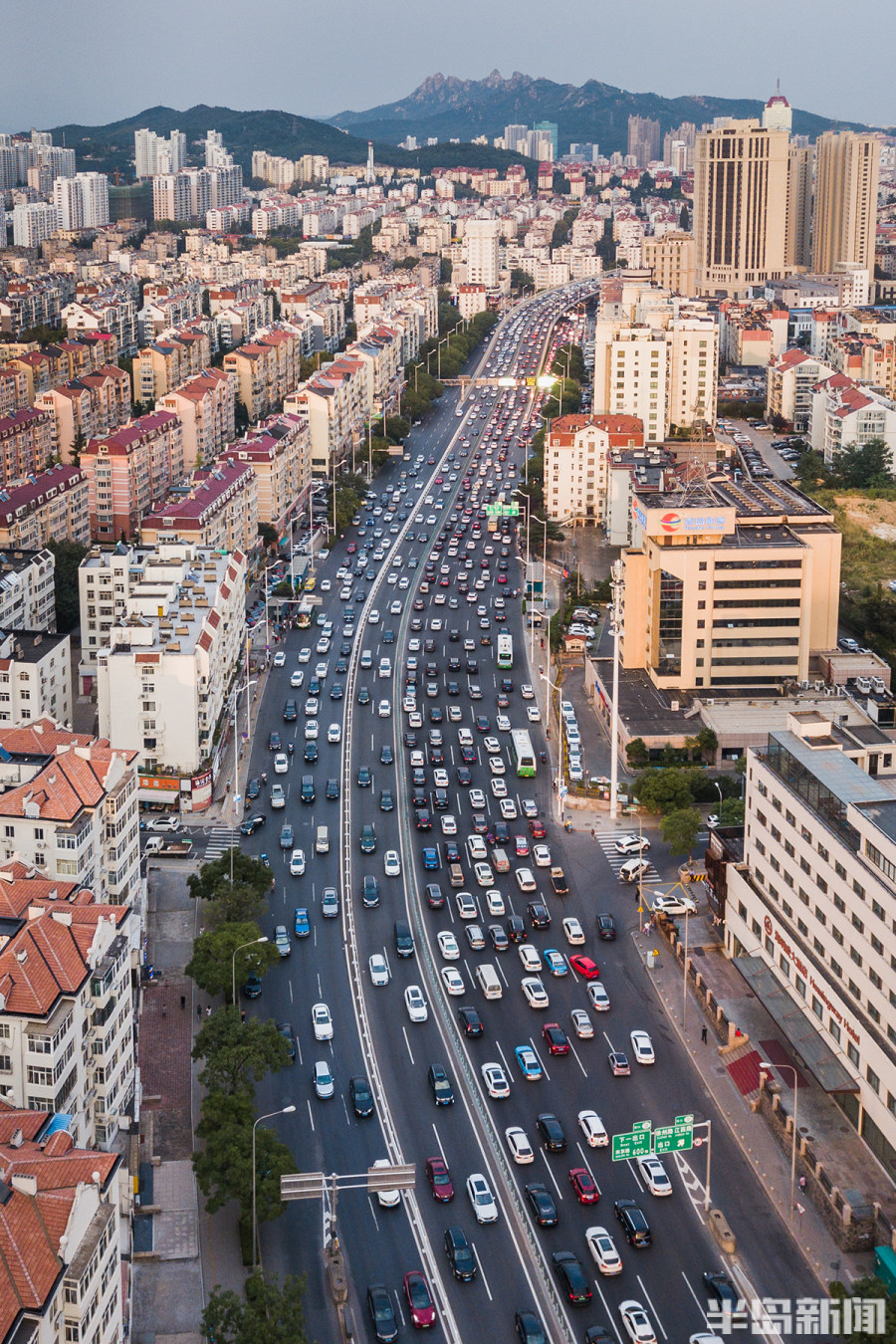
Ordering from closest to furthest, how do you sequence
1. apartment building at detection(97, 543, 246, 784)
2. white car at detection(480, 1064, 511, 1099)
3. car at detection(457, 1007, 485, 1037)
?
1. white car at detection(480, 1064, 511, 1099)
2. car at detection(457, 1007, 485, 1037)
3. apartment building at detection(97, 543, 246, 784)

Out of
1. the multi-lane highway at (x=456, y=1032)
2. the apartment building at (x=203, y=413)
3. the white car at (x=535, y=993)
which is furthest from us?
the apartment building at (x=203, y=413)

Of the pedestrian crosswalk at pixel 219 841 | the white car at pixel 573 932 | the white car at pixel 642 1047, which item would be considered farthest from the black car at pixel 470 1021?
the pedestrian crosswalk at pixel 219 841

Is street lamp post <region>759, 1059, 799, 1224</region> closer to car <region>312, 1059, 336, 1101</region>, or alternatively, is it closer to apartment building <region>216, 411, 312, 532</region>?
car <region>312, 1059, 336, 1101</region>

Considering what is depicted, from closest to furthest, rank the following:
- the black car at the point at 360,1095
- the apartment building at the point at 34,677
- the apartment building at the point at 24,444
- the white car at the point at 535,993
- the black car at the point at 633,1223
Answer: the black car at the point at 633,1223, the black car at the point at 360,1095, the white car at the point at 535,993, the apartment building at the point at 34,677, the apartment building at the point at 24,444

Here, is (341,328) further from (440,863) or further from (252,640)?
(440,863)

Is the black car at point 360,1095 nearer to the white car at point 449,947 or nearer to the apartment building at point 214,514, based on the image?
the white car at point 449,947

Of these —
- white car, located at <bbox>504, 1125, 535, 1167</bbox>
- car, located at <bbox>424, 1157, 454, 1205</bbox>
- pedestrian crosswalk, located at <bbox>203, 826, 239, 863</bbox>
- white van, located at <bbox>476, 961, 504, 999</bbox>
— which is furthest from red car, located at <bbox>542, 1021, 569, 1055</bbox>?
pedestrian crosswalk, located at <bbox>203, 826, 239, 863</bbox>
